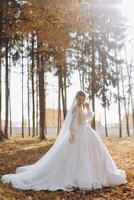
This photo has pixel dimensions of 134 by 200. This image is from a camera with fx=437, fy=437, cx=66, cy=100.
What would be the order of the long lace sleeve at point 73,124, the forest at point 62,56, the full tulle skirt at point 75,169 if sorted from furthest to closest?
1. the forest at point 62,56
2. the long lace sleeve at point 73,124
3. the full tulle skirt at point 75,169

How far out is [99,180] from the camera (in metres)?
10.7

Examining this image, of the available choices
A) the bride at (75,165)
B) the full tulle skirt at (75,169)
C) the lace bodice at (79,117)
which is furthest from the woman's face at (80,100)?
the full tulle skirt at (75,169)

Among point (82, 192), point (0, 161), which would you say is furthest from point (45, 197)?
point (0, 161)

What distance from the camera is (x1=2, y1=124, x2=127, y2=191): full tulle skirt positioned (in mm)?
10480

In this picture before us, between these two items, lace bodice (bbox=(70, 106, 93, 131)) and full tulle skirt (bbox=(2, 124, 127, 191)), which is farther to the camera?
lace bodice (bbox=(70, 106, 93, 131))

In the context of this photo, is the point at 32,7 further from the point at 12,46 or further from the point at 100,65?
the point at 100,65

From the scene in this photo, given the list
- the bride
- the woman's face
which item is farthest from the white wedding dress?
the woman's face

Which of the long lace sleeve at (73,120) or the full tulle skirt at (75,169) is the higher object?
the long lace sleeve at (73,120)

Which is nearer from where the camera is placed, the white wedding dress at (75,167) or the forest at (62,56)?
the white wedding dress at (75,167)

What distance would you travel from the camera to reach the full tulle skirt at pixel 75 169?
10480 mm

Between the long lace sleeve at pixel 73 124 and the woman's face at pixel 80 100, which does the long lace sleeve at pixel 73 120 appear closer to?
the long lace sleeve at pixel 73 124

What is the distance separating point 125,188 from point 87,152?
130cm

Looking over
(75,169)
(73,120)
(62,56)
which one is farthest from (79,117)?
(62,56)

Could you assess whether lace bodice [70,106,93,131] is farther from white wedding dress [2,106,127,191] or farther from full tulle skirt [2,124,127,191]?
full tulle skirt [2,124,127,191]
